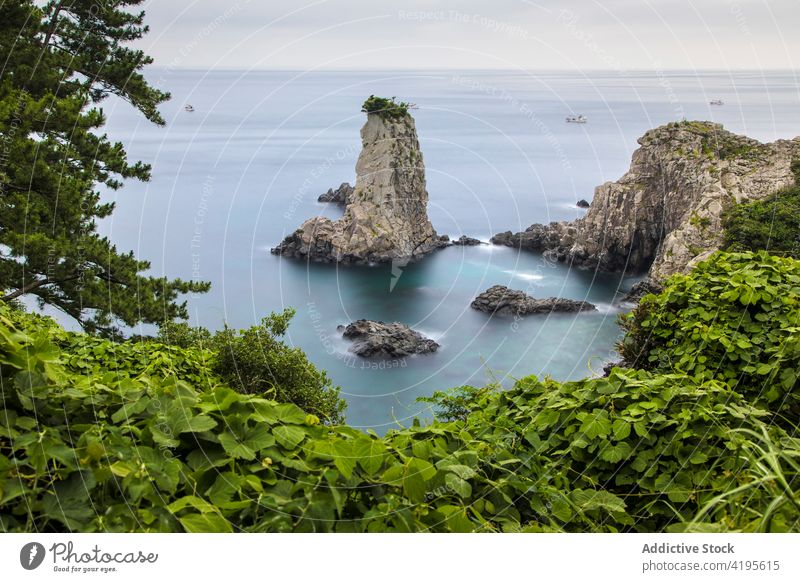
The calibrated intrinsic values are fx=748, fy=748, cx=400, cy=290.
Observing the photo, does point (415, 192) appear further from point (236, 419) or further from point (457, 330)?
point (236, 419)

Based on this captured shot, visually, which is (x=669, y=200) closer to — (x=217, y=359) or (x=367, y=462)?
(x=217, y=359)

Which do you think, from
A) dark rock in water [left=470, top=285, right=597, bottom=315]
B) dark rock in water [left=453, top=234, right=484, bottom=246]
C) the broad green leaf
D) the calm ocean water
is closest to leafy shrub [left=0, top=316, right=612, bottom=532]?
the broad green leaf

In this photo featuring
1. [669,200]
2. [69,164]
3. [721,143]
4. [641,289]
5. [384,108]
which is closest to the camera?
[69,164]

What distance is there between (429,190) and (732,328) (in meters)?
52.6

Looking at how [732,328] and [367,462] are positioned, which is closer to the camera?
[367,462]

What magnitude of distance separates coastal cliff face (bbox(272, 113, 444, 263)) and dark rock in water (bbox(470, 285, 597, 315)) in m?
9.79

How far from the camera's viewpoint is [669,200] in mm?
43000

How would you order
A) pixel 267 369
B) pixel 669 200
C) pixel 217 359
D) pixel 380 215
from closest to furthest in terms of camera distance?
1. pixel 217 359
2. pixel 267 369
3. pixel 669 200
4. pixel 380 215

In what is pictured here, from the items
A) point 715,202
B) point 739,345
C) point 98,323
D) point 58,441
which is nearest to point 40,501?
point 58,441

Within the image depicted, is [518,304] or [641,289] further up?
[641,289]

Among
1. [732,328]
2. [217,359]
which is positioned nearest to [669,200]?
[217,359]

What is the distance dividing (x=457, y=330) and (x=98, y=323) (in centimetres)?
2367

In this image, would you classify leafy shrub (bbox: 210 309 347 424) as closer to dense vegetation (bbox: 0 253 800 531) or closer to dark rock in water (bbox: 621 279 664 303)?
dense vegetation (bbox: 0 253 800 531)

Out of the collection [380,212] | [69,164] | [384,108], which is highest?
[384,108]
